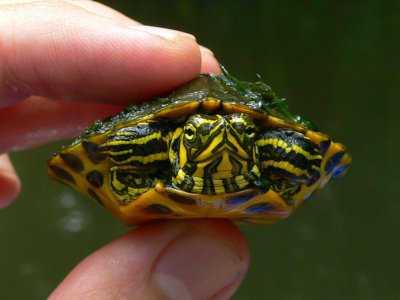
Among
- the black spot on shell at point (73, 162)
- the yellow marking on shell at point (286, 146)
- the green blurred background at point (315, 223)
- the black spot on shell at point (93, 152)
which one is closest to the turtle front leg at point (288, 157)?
the yellow marking on shell at point (286, 146)

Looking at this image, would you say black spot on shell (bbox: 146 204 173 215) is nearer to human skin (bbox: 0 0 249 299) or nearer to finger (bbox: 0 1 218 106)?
human skin (bbox: 0 0 249 299)

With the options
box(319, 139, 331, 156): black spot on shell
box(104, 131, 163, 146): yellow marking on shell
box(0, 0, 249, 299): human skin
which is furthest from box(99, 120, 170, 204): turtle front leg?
box(319, 139, 331, 156): black spot on shell

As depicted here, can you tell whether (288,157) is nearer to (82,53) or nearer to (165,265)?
(165,265)

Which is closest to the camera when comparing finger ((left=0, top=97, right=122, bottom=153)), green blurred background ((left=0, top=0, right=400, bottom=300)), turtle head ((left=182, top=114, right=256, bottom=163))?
turtle head ((left=182, top=114, right=256, bottom=163))

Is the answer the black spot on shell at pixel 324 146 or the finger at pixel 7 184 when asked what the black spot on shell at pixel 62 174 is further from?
the black spot on shell at pixel 324 146

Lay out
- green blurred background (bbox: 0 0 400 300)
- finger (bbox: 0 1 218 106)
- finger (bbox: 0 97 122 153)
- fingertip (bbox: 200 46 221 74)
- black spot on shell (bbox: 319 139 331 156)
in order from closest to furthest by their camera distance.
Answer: black spot on shell (bbox: 319 139 331 156) → finger (bbox: 0 1 218 106) → fingertip (bbox: 200 46 221 74) → finger (bbox: 0 97 122 153) → green blurred background (bbox: 0 0 400 300)

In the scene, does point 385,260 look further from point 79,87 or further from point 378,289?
point 79,87

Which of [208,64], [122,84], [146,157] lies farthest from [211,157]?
[208,64]

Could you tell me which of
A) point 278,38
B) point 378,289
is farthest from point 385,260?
point 278,38
